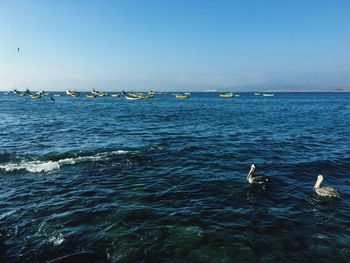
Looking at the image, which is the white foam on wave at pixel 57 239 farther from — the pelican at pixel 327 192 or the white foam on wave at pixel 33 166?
the pelican at pixel 327 192

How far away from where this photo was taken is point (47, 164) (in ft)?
67.2

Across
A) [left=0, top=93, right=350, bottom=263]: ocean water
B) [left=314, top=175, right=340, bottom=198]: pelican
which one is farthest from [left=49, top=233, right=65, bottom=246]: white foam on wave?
[left=314, top=175, right=340, bottom=198]: pelican

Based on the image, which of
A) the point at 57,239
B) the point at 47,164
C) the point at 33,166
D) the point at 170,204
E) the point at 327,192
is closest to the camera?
the point at 57,239

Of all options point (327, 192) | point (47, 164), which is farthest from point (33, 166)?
point (327, 192)

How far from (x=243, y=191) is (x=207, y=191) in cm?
195

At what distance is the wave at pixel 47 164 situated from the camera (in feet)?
64.4

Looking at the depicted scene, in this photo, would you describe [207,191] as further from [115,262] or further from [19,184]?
[19,184]

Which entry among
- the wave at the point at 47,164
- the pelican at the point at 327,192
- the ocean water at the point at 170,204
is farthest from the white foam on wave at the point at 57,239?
the pelican at the point at 327,192

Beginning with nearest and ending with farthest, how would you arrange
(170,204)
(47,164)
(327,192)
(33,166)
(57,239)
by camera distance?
(57,239) → (170,204) → (327,192) → (33,166) → (47,164)

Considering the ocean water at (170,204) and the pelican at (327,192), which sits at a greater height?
the pelican at (327,192)

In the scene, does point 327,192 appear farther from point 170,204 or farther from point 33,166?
point 33,166

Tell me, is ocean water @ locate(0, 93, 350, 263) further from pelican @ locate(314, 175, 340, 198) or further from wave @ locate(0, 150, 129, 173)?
pelican @ locate(314, 175, 340, 198)

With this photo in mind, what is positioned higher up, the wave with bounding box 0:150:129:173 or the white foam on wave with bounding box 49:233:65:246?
the wave with bounding box 0:150:129:173

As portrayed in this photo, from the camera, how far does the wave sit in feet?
64.4
